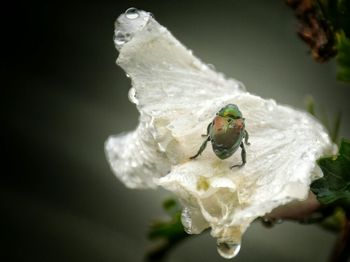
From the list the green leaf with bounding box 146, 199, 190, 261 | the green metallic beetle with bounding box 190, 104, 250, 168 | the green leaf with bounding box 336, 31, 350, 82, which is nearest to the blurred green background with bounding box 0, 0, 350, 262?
the green leaf with bounding box 146, 199, 190, 261

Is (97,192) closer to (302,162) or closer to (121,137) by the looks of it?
(121,137)

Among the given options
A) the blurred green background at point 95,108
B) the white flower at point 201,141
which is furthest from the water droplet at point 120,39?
the blurred green background at point 95,108

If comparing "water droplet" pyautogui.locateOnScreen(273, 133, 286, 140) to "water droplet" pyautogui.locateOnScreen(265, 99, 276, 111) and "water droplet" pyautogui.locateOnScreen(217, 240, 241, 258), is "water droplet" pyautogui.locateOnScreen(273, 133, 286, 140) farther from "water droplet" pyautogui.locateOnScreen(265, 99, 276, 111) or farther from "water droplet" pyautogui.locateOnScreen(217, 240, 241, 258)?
"water droplet" pyautogui.locateOnScreen(217, 240, 241, 258)

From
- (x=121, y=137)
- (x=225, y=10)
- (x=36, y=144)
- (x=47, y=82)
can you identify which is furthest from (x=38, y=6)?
(x=121, y=137)

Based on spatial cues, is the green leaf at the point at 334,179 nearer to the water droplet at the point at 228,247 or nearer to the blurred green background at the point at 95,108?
the water droplet at the point at 228,247

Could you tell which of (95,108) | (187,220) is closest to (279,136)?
(187,220)

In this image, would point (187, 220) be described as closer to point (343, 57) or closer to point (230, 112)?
point (230, 112)

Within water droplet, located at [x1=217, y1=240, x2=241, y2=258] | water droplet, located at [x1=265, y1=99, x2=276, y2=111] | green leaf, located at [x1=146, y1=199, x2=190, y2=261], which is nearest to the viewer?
water droplet, located at [x1=217, y1=240, x2=241, y2=258]
